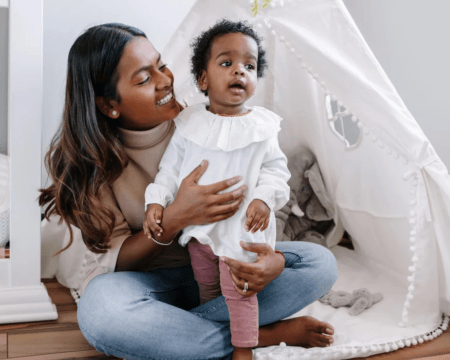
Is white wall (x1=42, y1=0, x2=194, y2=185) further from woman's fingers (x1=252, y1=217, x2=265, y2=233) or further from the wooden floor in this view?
woman's fingers (x1=252, y1=217, x2=265, y2=233)

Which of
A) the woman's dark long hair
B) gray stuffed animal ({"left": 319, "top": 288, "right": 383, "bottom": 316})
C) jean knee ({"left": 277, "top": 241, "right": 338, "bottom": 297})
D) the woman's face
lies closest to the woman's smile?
the woman's face

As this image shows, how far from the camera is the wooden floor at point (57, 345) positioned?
4.34ft

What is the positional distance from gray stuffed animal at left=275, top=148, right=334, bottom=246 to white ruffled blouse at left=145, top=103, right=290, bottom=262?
0.65 metres

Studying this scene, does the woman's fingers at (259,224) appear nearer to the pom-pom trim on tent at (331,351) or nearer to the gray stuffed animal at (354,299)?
the pom-pom trim on tent at (331,351)

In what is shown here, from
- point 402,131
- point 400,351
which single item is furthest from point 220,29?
point 400,351


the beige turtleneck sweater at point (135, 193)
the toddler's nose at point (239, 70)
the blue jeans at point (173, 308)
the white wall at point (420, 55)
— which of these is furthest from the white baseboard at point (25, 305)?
the white wall at point (420, 55)

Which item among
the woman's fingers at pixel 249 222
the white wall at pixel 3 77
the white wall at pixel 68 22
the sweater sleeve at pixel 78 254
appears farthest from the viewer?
the white wall at pixel 68 22

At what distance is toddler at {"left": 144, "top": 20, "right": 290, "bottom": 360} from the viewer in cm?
120

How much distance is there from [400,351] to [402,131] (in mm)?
556

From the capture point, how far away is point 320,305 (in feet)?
5.22

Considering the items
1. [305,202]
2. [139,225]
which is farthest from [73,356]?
[305,202]

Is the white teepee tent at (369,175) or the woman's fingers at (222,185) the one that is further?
the white teepee tent at (369,175)

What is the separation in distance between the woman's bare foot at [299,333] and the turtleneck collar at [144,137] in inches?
21.5

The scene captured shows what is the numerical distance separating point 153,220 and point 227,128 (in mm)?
267
